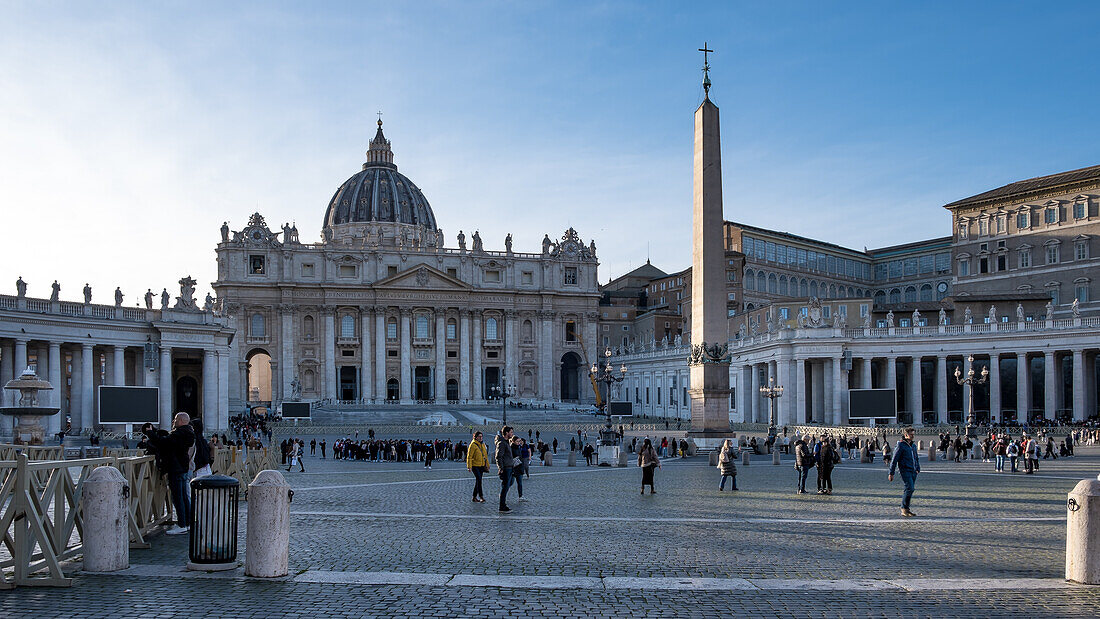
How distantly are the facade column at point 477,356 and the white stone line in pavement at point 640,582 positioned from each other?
287 feet

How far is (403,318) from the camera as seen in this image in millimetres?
94312

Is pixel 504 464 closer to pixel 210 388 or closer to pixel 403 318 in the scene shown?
pixel 210 388

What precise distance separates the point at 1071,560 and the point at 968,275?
224ft

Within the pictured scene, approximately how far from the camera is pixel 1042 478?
2258 cm

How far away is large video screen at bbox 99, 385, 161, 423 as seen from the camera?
111ft

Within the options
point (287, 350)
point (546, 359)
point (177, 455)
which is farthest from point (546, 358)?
point (177, 455)

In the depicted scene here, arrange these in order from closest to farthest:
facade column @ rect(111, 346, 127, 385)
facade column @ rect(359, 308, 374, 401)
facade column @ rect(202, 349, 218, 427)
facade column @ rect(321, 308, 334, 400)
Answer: facade column @ rect(111, 346, 127, 385) → facade column @ rect(202, 349, 218, 427) → facade column @ rect(321, 308, 334, 400) → facade column @ rect(359, 308, 374, 401)

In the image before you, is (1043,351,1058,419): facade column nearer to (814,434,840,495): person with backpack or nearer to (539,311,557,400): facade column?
(814,434,840,495): person with backpack

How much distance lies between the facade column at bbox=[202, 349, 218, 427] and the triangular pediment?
41.4 m

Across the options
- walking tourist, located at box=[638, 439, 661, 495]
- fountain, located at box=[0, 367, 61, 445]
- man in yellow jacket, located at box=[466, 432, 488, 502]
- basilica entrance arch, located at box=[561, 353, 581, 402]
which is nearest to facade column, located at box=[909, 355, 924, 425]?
walking tourist, located at box=[638, 439, 661, 495]

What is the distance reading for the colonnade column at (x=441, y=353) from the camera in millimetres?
94812

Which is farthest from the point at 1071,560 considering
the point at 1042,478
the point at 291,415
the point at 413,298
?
the point at 413,298

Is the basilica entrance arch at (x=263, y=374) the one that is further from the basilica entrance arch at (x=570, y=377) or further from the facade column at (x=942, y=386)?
the facade column at (x=942, y=386)

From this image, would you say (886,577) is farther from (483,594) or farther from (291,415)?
(291,415)
